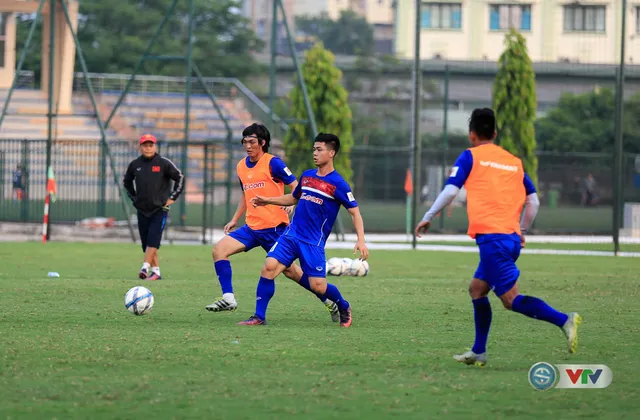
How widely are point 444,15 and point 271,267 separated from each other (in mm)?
52358

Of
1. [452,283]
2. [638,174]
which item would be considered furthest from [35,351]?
[638,174]

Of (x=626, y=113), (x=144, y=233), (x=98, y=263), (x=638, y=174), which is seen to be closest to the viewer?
(x=144, y=233)

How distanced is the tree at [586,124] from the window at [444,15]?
7.04 meters

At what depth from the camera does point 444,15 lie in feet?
204

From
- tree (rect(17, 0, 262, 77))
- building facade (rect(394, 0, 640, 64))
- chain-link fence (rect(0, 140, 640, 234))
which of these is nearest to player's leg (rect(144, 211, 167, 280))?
chain-link fence (rect(0, 140, 640, 234))

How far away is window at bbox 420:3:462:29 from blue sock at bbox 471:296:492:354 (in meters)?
53.6

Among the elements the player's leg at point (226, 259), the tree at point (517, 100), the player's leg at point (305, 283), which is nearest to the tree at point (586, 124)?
the tree at point (517, 100)

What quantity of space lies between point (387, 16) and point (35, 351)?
278 feet

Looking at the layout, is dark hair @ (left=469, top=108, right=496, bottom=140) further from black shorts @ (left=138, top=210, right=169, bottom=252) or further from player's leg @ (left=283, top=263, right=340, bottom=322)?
black shorts @ (left=138, top=210, right=169, bottom=252)

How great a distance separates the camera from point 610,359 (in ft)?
31.1

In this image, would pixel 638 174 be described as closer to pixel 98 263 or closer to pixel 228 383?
pixel 98 263

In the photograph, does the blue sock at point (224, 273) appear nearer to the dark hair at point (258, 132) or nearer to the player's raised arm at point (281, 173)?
the player's raised arm at point (281, 173)

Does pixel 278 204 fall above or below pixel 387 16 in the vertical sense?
below
